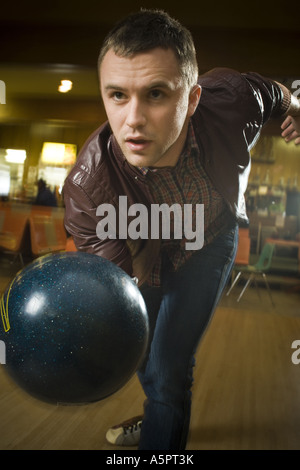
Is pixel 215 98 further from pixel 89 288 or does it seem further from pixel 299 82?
pixel 299 82

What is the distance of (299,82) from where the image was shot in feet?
10.3

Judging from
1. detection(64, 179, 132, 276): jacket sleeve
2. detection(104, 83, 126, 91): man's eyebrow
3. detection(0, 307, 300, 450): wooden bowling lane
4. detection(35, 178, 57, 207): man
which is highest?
detection(104, 83, 126, 91): man's eyebrow

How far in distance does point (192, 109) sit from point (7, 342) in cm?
109

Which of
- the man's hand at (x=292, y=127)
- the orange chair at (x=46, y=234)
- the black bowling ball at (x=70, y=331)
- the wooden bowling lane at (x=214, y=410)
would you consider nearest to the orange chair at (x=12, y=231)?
the orange chair at (x=46, y=234)

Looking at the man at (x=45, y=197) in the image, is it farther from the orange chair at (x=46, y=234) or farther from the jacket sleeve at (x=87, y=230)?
the jacket sleeve at (x=87, y=230)

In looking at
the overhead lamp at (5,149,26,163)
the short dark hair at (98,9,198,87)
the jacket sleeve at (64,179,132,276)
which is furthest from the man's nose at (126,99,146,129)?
the overhead lamp at (5,149,26,163)

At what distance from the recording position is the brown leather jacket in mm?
1655

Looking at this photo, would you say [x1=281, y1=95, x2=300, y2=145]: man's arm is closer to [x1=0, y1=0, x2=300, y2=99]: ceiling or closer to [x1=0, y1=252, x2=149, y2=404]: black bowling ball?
[x1=0, y1=0, x2=300, y2=99]: ceiling

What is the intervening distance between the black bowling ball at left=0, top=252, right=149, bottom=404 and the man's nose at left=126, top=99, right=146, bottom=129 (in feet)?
1.93

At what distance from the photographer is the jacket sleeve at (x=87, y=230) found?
1.64 meters

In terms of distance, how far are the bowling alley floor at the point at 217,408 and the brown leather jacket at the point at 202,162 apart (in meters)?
0.61

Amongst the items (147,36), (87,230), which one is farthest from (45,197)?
(147,36)

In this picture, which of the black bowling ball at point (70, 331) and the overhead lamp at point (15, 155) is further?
the overhead lamp at point (15, 155)
